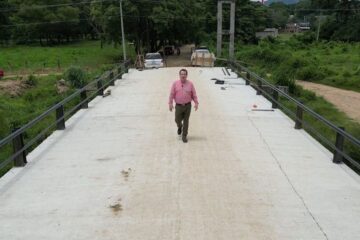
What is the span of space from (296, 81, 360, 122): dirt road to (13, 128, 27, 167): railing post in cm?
1604

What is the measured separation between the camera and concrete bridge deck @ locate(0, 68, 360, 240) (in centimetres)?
574

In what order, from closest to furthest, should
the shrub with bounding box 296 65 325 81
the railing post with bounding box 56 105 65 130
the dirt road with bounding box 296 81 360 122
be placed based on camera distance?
the railing post with bounding box 56 105 65 130 < the dirt road with bounding box 296 81 360 122 < the shrub with bounding box 296 65 325 81

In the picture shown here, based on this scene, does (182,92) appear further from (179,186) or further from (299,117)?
(299,117)

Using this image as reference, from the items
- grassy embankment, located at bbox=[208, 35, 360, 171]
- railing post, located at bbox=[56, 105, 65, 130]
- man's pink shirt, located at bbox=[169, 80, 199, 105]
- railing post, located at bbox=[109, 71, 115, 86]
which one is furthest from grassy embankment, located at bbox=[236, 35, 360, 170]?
railing post, located at bbox=[109, 71, 115, 86]

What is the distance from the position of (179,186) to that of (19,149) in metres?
3.22

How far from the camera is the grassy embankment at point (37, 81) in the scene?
17.7 m

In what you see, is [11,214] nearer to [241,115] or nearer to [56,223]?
[56,223]

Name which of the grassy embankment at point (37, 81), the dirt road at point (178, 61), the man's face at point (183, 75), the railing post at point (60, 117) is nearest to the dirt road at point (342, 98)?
the man's face at point (183, 75)

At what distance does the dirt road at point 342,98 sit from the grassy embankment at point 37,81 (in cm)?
1482

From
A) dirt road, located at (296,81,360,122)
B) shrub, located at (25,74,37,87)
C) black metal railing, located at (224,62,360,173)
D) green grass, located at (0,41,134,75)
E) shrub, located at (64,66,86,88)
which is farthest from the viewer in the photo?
green grass, located at (0,41,134,75)

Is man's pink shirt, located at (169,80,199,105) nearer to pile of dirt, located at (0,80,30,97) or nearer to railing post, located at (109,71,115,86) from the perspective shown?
railing post, located at (109,71,115,86)

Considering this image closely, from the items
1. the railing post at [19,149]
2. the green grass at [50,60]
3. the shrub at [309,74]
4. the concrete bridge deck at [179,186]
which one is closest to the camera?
the concrete bridge deck at [179,186]

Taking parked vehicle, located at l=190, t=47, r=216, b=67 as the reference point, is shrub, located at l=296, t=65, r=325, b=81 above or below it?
below

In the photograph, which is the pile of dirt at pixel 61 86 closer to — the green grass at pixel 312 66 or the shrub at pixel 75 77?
the shrub at pixel 75 77
